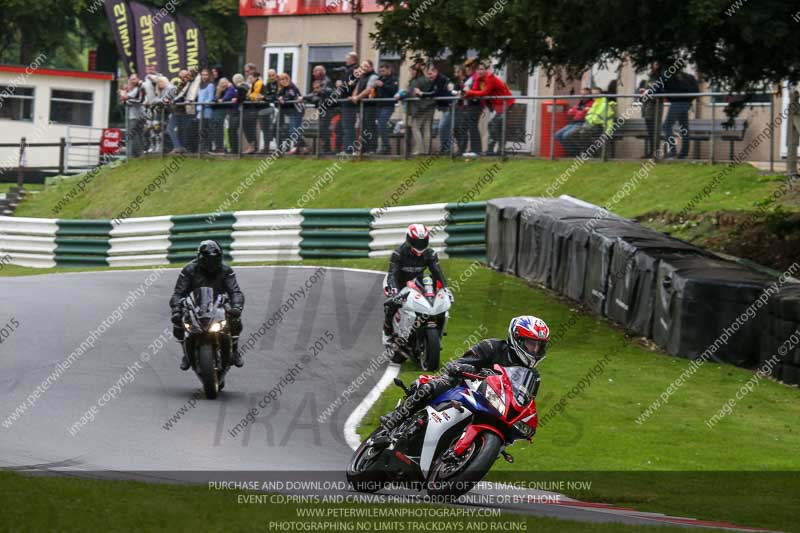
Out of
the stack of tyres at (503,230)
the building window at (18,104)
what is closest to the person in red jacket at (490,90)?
the stack of tyres at (503,230)

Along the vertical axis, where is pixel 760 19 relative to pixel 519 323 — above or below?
above

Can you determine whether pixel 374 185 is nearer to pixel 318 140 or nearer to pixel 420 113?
pixel 420 113

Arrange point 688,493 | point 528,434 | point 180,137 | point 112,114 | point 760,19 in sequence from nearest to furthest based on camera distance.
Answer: point 528,434, point 688,493, point 760,19, point 180,137, point 112,114

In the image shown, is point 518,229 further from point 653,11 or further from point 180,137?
point 180,137

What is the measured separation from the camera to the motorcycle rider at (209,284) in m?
14.2

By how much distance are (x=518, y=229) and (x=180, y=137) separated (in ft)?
46.6

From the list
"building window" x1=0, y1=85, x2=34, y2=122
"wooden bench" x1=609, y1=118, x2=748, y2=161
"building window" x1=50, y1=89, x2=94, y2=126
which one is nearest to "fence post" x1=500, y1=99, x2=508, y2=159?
"wooden bench" x1=609, y1=118, x2=748, y2=161

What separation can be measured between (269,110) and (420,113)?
4388 mm

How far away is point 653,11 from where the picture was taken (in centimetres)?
1786

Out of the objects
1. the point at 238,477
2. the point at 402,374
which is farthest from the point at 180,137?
the point at 238,477

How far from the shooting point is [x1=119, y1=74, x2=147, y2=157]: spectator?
35.8m

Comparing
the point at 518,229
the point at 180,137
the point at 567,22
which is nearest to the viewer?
the point at 567,22

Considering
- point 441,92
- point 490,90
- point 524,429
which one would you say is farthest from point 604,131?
point 524,429

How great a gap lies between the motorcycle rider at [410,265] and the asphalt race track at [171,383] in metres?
0.92
